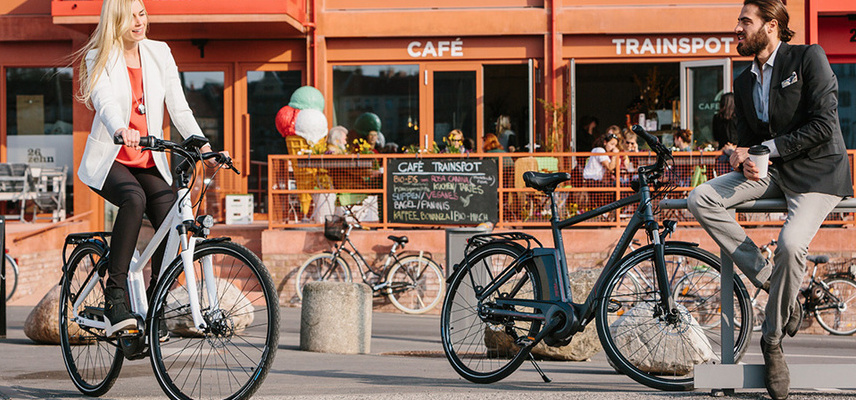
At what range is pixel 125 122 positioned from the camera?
533 cm

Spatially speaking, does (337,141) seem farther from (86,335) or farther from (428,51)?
(86,335)

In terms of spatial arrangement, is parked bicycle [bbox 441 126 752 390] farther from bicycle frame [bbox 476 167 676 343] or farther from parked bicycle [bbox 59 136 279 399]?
parked bicycle [bbox 59 136 279 399]

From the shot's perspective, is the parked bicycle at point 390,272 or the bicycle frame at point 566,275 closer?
the bicycle frame at point 566,275

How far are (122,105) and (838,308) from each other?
1064 centimetres

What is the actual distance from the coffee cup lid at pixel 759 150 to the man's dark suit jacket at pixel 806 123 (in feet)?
0.27

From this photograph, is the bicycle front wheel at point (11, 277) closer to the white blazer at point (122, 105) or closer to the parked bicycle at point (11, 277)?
the parked bicycle at point (11, 277)

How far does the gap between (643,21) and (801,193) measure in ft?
39.9

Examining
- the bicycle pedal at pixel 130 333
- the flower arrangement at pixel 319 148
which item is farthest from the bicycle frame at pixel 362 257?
the bicycle pedal at pixel 130 333

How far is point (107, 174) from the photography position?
5.25m

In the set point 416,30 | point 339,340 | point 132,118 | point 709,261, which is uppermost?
point 416,30

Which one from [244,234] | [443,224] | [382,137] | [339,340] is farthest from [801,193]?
[382,137]

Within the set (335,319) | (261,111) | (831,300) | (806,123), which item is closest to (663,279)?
(806,123)

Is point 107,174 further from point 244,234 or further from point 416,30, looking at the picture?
point 416,30

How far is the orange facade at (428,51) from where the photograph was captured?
16.7 m
